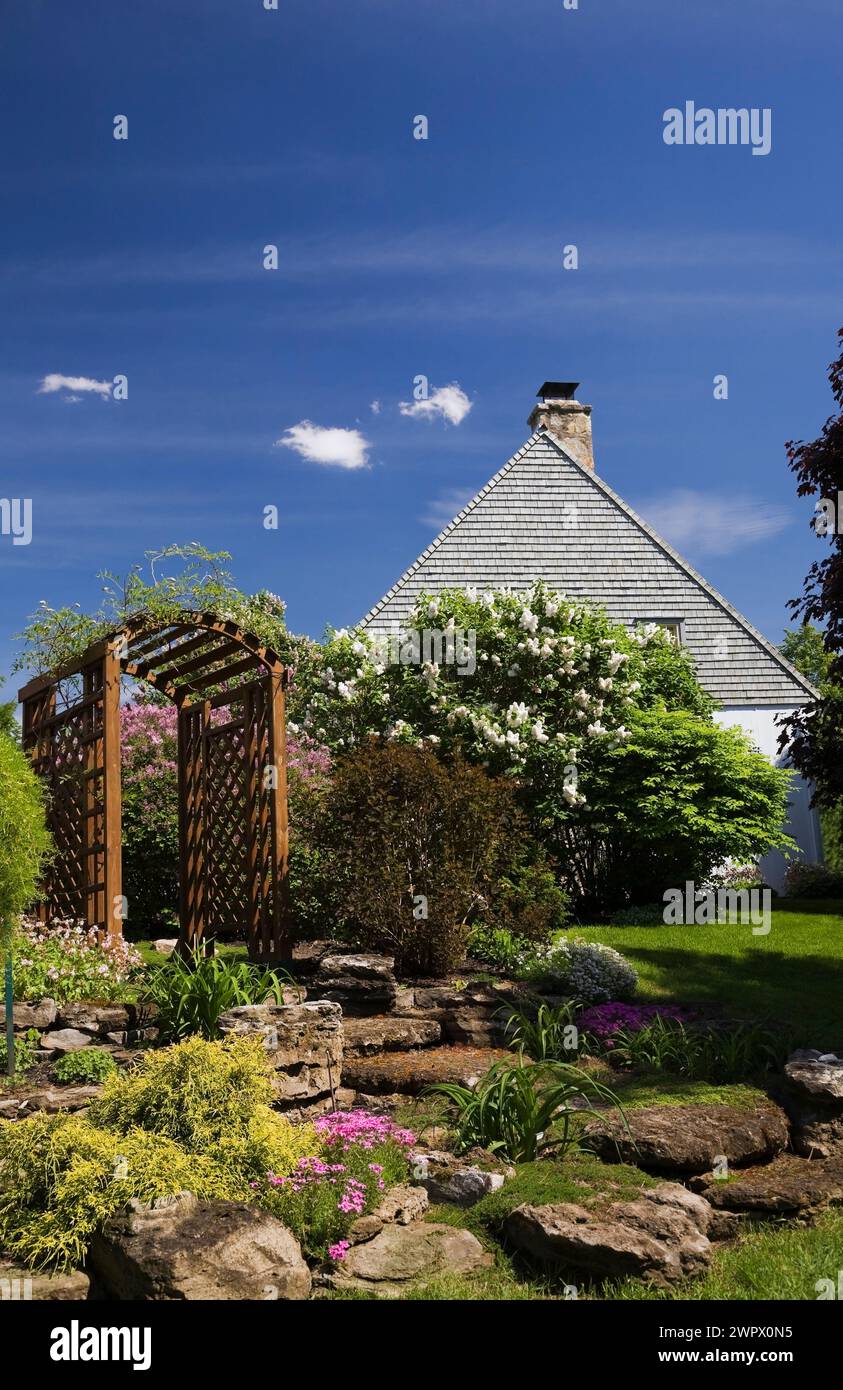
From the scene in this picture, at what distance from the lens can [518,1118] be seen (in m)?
6.29

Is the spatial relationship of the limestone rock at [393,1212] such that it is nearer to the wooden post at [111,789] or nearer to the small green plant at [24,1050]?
the small green plant at [24,1050]

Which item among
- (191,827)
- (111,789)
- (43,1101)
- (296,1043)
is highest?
(111,789)

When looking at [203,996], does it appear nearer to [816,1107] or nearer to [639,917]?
[816,1107]

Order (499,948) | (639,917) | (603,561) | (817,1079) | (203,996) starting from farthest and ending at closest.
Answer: (603,561)
(639,917)
(499,948)
(203,996)
(817,1079)

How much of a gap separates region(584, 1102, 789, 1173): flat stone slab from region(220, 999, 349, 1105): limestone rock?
189 centimetres

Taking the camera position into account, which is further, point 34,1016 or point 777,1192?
point 34,1016

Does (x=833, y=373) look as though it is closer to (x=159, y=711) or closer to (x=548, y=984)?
(x=548, y=984)

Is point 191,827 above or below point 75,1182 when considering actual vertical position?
above

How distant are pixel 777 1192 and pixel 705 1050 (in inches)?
76.1

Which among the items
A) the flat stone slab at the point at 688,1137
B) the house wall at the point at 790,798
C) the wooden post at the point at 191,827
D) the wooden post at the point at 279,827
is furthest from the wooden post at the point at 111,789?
the house wall at the point at 790,798

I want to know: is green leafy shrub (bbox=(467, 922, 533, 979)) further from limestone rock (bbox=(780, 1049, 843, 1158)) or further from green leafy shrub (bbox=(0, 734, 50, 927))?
green leafy shrub (bbox=(0, 734, 50, 927))

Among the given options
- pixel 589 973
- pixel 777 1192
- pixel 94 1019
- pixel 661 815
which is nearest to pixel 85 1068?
pixel 94 1019
